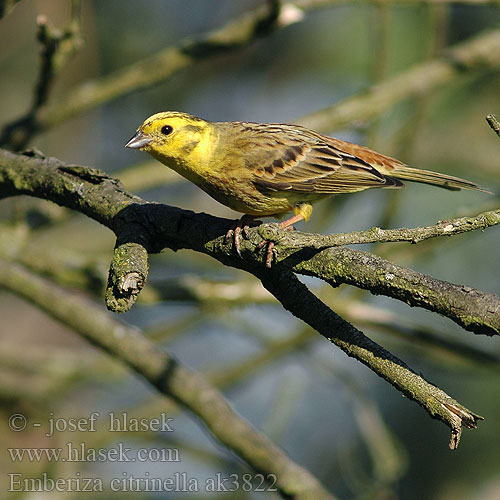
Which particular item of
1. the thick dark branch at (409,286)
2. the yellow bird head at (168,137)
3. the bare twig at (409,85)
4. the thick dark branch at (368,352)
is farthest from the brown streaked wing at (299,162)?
the thick dark branch at (409,286)

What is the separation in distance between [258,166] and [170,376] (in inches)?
57.9

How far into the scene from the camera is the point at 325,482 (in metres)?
10.3

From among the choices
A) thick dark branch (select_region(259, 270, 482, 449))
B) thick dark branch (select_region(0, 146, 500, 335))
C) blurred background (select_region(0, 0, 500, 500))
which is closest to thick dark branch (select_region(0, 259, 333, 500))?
blurred background (select_region(0, 0, 500, 500))

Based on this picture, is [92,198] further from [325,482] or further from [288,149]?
[325,482]

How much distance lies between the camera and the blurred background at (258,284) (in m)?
6.21

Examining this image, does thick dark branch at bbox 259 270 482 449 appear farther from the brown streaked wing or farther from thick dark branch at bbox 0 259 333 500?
the brown streaked wing

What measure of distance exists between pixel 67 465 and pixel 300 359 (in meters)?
2.46

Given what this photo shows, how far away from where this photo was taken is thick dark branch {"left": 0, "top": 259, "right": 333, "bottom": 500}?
14.1ft

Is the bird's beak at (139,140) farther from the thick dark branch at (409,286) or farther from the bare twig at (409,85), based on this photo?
the thick dark branch at (409,286)

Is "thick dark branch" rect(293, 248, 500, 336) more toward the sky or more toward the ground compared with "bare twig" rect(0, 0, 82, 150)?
more toward the ground

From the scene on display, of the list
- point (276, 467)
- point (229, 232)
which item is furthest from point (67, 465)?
point (229, 232)

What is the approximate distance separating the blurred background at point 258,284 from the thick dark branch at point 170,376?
52 cm

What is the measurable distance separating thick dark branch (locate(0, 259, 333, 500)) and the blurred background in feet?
1.71

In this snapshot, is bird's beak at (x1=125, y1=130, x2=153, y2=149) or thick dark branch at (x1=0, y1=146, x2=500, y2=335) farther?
bird's beak at (x1=125, y1=130, x2=153, y2=149)
